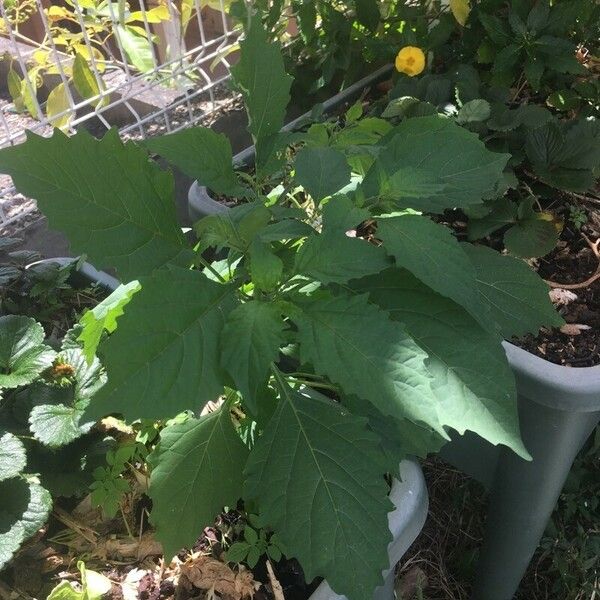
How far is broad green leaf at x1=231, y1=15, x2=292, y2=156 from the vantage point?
712mm

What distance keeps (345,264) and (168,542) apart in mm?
319

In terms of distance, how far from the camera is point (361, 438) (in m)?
0.61

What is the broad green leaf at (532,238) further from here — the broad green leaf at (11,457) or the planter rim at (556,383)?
the broad green leaf at (11,457)

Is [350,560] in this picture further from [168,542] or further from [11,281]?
[11,281]

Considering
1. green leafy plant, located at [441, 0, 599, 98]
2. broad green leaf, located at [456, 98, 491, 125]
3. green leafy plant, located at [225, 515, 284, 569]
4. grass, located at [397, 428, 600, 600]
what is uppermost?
green leafy plant, located at [441, 0, 599, 98]

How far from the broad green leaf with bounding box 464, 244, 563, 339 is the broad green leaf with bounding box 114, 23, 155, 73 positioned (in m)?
0.81

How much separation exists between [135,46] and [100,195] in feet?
2.53

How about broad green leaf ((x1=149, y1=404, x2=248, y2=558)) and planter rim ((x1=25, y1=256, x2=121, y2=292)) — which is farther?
planter rim ((x1=25, y1=256, x2=121, y2=292))

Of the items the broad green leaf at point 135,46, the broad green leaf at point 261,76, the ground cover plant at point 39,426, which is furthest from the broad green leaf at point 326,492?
the broad green leaf at point 135,46

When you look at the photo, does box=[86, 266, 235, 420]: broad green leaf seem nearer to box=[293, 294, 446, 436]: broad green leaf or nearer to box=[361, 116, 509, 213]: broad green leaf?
box=[293, 294, 446, 436]: broad green leaf

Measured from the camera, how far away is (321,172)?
686mm

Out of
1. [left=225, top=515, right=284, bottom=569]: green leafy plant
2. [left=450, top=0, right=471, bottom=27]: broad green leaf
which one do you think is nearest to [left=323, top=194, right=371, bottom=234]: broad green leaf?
[left=225, top=515, right=284, bottom=569]: green leafy plant

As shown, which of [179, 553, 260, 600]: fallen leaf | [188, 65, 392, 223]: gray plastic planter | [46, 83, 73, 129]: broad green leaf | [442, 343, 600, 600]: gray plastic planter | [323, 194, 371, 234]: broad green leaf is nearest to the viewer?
[323, 194, 371, 234]: broad green leaf

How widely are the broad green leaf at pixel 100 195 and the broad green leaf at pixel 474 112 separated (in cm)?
64
